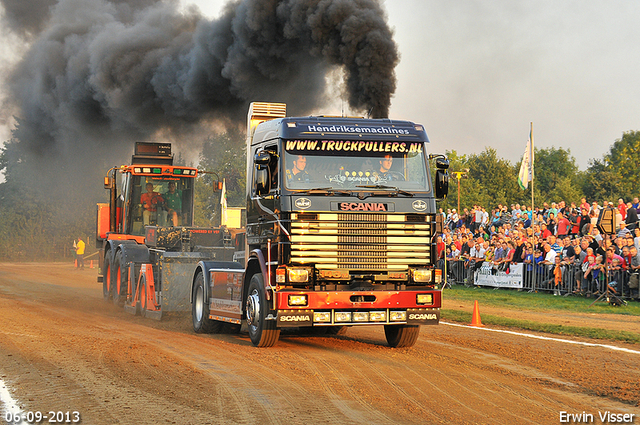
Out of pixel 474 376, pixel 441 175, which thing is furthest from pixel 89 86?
pixel 474 376

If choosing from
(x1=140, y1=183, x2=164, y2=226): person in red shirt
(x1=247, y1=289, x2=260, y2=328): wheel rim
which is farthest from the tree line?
(x1=247, y1=289, x2=260, y2=328): wheel rim

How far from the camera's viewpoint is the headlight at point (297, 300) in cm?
988

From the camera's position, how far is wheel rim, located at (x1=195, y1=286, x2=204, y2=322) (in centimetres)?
1291

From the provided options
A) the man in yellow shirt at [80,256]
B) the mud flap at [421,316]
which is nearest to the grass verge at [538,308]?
the mud flap at [421,316]

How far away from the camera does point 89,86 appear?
80.7 ft

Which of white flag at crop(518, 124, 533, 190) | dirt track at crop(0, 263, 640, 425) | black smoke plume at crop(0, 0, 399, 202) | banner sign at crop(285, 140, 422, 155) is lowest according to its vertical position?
dirt track at crop(0, 263, 640, 425)

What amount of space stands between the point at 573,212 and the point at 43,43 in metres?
19.6

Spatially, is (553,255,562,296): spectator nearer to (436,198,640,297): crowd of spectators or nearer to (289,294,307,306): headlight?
(436,198,640,297): crowd of spectators

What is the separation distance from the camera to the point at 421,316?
33.9 feet

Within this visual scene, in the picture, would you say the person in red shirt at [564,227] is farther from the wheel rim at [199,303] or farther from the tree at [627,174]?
the tree at [627,174]

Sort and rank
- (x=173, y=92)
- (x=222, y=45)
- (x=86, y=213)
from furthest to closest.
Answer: (x=86, y=213), (x=173, y=92), (x=222, y=45)

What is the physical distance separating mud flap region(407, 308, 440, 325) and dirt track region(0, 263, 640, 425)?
1.59ft

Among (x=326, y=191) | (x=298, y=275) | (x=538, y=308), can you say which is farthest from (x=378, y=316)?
(x=538, y=308)

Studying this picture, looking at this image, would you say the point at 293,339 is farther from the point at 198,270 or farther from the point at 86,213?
the point at 86,213
